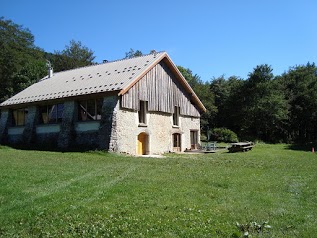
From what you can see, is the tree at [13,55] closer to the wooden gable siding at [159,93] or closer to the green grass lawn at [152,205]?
the wooden gable siding at [159,93]

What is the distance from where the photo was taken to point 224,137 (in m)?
43.0

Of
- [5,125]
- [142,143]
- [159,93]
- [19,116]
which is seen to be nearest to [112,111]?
[142,143]

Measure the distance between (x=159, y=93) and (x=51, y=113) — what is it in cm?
884

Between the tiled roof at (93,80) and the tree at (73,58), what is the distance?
21.2 meters

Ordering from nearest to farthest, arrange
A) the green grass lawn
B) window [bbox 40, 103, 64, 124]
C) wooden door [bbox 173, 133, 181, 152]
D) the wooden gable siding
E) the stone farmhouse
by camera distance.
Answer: the green grass lawn, the stone farmhouse, the wooden gable siding, window [bbox 40, 103, 64, 124], wooden door [bbox 173, 133, 181, 152]

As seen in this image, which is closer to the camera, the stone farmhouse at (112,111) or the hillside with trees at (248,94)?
the stone farmhouse at (112,111)

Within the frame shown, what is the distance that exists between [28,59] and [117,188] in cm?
4656

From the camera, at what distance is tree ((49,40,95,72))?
53.6 metres

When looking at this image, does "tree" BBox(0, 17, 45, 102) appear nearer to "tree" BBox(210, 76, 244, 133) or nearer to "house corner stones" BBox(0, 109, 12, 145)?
"house corner stones" BBox(0, 109, 12, 145)

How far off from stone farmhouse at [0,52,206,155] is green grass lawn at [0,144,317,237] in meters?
11.4

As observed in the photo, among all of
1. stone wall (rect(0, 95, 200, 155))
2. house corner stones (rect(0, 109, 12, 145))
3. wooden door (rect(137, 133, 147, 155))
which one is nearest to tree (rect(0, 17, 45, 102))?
house corner stones (rect(0, 109, 12, 145))

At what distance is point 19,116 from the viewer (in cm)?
3036

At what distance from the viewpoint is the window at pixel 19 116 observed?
29.8 meters

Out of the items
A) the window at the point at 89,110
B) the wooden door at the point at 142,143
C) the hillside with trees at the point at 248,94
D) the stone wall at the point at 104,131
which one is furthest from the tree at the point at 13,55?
the wooden door at the point at 142,143
